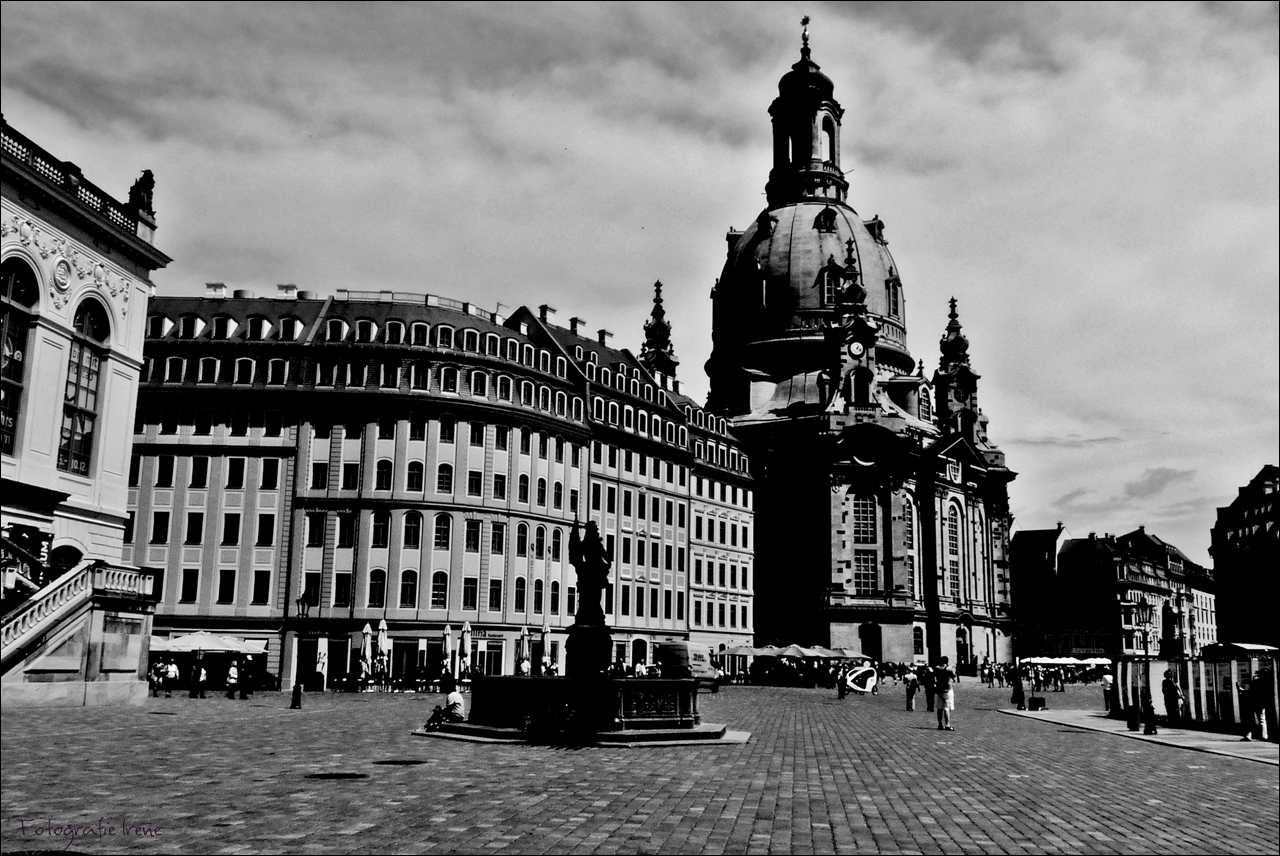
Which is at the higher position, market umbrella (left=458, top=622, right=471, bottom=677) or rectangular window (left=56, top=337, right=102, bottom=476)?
rectangular window (left=56, top=337, right=102, bottom=476)

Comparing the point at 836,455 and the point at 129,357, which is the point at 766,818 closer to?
the point at 129,357

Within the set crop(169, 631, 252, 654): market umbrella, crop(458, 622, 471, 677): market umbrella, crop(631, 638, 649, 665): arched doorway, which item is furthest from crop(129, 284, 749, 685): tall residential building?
crop(169, 631, 252, 654): market umbrella

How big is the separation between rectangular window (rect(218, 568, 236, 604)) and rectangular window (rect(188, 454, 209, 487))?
562 centimetres

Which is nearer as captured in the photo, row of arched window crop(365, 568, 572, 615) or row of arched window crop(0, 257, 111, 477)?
row of arched window crop(0, 257, 111, 477)

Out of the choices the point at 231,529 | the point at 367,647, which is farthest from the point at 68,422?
the point at 231,529

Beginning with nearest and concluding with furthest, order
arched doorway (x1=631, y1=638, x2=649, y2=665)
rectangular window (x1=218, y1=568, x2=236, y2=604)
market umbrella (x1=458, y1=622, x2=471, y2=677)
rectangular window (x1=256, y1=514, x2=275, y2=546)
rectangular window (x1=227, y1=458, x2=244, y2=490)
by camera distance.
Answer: market umbrella (x1=458, y1=622, x2=471, y2=677), rectangular window (x1=218, y1=568, x2=236, y2=604), rectangular window (x1=256, y1=514, x2=275, y2=546), rectangular window (x1=227, y1=458, x2=244, y2=490), arched doorway (x1=631, y1=638, x2=649, y2=665)

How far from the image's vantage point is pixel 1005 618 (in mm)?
125250

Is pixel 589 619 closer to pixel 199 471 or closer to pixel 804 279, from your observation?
pixel 199 471

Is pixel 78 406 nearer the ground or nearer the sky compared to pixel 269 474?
nearer the ground

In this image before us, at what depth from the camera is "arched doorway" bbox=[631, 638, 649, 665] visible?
85938 mm

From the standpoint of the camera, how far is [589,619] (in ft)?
97.1

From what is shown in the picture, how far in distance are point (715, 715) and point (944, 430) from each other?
8791 cm

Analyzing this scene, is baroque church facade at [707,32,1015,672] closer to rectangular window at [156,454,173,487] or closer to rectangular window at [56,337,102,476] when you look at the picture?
rectangular window at [156,454,173,487]

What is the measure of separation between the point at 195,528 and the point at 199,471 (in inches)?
139
